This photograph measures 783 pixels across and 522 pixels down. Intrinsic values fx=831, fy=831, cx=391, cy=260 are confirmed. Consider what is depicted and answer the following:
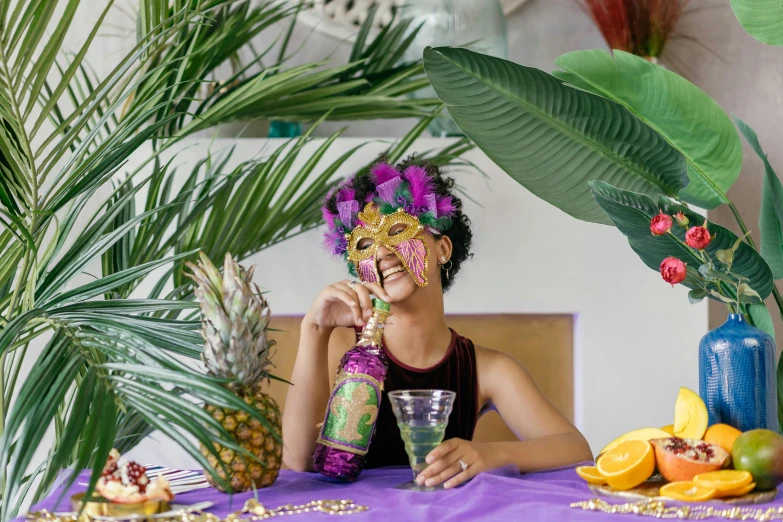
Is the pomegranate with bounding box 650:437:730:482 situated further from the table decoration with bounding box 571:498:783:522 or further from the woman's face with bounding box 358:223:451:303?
the woman's face with bounding box 358:223:451:303

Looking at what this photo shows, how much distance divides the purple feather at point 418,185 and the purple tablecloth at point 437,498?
0.49 m

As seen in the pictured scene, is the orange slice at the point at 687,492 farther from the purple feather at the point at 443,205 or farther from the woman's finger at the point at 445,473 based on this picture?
the purple feather at the point at 443,205

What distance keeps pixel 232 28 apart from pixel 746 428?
4.39 ft

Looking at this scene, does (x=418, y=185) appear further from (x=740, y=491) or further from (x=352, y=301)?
(x=740, y=491)

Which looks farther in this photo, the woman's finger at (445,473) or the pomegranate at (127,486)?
the woman's finger at (445,473)

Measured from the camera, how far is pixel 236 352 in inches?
44.4

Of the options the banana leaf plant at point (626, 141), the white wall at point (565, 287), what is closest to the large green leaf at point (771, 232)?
the banana leaf plant at point (626, 141)

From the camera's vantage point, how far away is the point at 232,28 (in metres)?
1.88

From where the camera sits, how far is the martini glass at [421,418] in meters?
1.17

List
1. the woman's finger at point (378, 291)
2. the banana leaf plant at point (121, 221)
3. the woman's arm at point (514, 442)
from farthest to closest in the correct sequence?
the woman's finger at point (378, 291)
the woman's arm at point (514, 442)
the banana leaf plant at point (121, 221)

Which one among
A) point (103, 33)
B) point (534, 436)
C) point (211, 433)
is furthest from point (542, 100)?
point (103, 33)

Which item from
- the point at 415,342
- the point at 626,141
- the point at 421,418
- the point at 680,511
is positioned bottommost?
the point at 680,511

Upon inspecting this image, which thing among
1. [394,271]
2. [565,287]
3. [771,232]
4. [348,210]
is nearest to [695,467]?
[394,271]

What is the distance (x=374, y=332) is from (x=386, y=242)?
24cm
